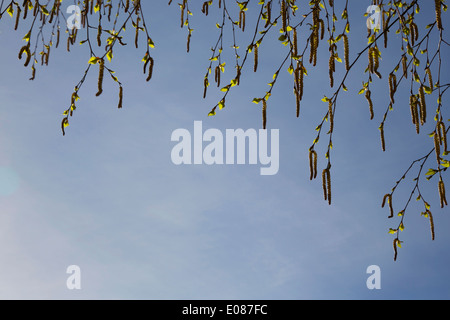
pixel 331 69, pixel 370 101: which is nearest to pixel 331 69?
pixel 331 69

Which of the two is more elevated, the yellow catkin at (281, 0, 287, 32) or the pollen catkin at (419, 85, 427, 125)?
the yellow catkin at (281, 0, 287, 32)

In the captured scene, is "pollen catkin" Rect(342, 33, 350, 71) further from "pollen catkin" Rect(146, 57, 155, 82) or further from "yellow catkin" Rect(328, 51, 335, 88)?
"pollen catkin" Rect(146, 57, 155, 82)

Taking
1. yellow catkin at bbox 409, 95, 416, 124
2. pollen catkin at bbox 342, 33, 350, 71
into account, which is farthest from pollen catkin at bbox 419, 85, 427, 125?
pollen catkin at bbox 342, 33, 350, 71

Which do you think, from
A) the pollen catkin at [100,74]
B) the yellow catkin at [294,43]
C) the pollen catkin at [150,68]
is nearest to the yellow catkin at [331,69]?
the yellow catkin at [294,43]

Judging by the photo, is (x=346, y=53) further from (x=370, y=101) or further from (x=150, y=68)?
(x=150, y=68)

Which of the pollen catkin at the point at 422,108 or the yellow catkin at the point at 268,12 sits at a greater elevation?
the yellow catkin at the point at 268,12

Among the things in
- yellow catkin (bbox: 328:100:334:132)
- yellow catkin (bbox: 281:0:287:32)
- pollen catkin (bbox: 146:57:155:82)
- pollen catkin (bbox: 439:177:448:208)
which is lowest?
pollen catkin (bbox: 439:177:448:208)

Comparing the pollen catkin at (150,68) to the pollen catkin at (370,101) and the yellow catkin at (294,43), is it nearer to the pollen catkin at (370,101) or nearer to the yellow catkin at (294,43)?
the yellow catkin at (294,43)

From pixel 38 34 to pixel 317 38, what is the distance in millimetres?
2415

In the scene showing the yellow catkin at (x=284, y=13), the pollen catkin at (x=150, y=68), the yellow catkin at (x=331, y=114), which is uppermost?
the yellow catkin at (x=284, y=13)
